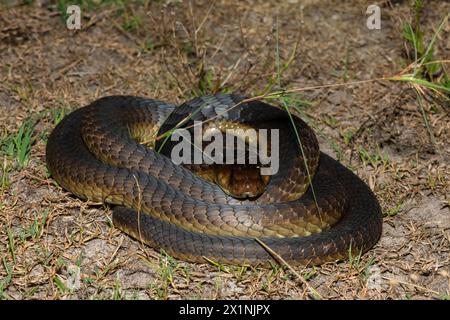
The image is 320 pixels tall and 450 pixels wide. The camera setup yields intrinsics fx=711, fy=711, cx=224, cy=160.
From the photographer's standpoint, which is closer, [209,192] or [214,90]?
[209,192]

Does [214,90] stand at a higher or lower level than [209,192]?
higher
